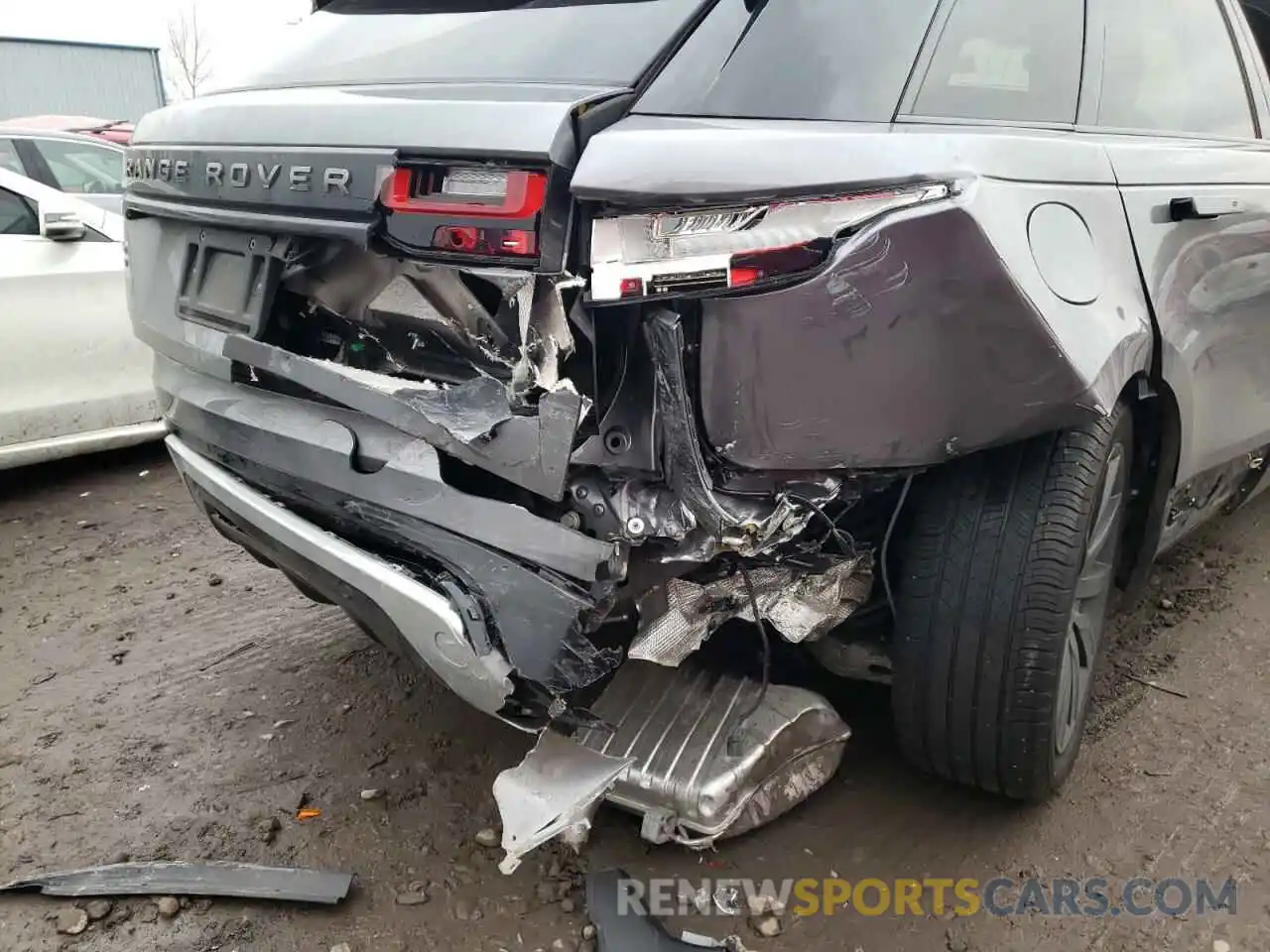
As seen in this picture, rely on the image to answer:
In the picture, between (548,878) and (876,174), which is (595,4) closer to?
(876,174)

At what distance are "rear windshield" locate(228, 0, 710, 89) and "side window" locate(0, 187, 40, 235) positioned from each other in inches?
93.1

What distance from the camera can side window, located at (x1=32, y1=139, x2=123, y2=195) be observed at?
5.62 meters

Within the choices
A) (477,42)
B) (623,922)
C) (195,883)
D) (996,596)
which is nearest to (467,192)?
(477,42)

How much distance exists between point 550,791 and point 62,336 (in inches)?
131

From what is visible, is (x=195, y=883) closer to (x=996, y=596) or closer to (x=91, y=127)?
(x=996, y=596)

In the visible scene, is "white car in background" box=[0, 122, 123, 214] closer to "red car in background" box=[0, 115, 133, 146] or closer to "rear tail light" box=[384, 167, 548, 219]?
"red car in background" box=[0, 115, 133, 146]

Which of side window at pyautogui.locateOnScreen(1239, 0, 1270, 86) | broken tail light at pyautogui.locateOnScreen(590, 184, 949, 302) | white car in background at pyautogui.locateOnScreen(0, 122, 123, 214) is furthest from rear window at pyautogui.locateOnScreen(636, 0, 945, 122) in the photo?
white car in background at pyautogui.locateOnScreen(0, 122, 123, 214)

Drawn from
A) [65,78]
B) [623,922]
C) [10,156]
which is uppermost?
[10,156]

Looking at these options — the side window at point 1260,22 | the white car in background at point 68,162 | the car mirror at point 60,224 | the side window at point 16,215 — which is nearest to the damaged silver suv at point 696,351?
the side window at point 1260,22

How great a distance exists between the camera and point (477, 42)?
6.69ft

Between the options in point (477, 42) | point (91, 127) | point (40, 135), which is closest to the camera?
point (477, 42)

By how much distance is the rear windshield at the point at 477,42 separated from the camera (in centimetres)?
184

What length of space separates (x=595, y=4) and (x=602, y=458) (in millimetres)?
931

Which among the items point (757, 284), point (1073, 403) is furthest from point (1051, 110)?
point (757, 284)
